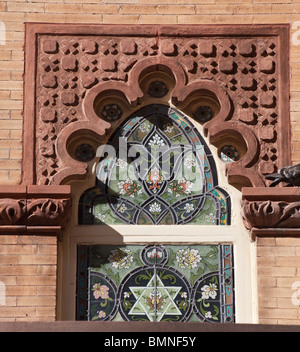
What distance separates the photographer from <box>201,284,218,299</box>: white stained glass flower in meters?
11.0

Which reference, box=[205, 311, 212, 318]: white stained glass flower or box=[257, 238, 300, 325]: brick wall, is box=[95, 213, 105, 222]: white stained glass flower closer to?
box=[205, 311, 212, 318]: white stained glass flower

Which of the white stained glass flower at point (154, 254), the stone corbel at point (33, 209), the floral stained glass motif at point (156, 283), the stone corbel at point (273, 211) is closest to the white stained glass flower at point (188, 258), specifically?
the floral stained glass motif at point (156, 283)

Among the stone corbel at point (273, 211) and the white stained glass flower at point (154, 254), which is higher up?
the stone corbel at point (273, 211)

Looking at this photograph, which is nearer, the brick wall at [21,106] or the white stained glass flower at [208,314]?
the brick wall at [21,106]

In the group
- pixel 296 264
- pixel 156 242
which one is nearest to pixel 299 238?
pixel 296 264

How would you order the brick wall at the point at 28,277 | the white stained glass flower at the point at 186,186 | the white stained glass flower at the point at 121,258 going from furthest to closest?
the white stained glass flower at the point at 186,186
the white stained glass flower at the point at 121,258
the brick wall at the point at 28,277

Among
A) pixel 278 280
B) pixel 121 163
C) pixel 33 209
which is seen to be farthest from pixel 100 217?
pixel 278 280

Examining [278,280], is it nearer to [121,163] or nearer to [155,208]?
[155,208]

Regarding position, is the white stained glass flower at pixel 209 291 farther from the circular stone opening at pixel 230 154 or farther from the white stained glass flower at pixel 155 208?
the circular stone opening at pixel 230 154

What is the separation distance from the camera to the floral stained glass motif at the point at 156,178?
11.3m

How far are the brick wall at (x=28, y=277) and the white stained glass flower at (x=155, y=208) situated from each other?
92 centimetres

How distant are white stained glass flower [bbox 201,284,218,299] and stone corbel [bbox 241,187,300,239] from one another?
0.56 metres

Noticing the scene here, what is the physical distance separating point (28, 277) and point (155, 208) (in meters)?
1.30
